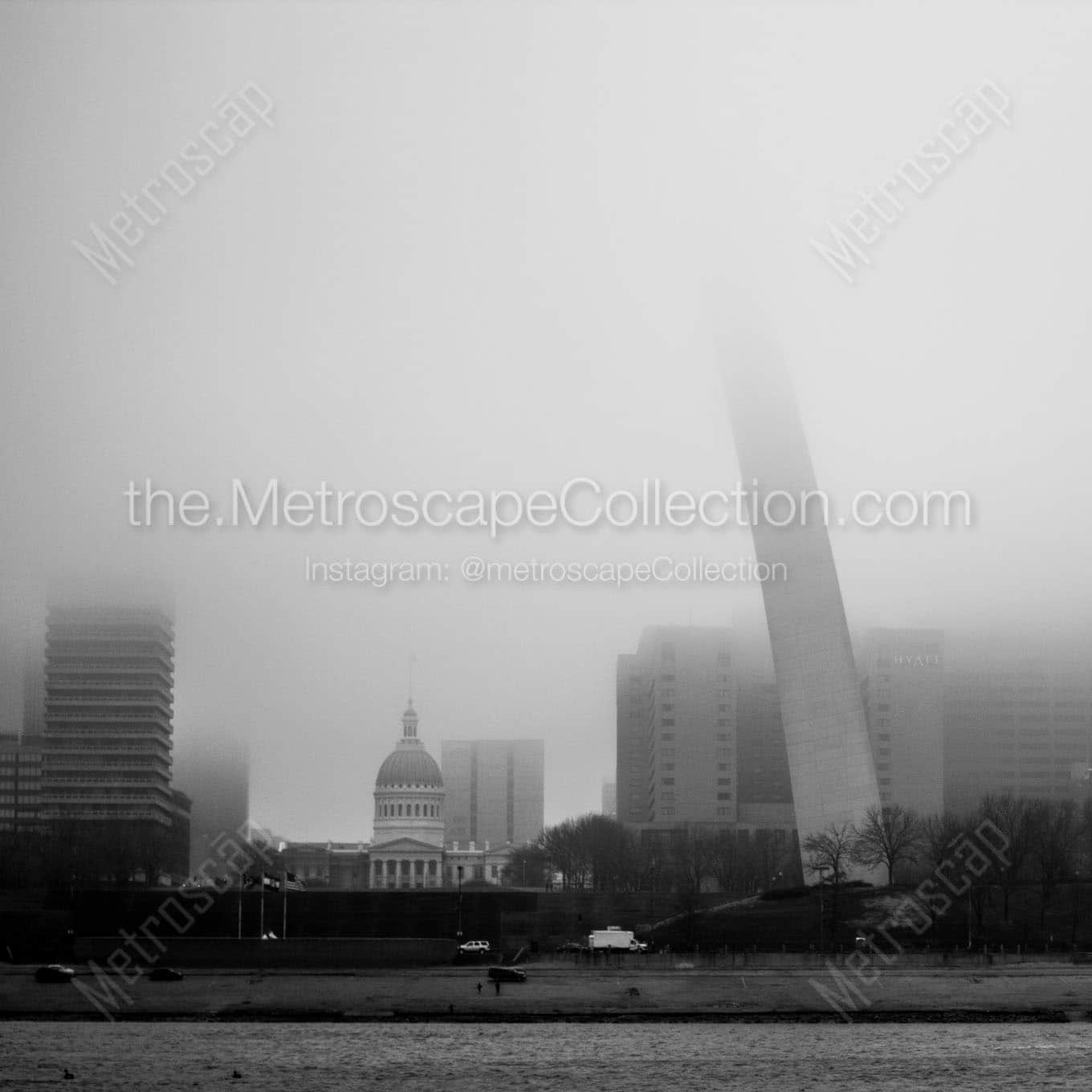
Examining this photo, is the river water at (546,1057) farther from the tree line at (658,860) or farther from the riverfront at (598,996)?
the tree line at (658,860)

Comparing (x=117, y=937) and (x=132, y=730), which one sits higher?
(x=132, y=730)

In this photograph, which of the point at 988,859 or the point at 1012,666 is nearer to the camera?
the point at 988,859

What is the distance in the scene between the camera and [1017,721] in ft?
560

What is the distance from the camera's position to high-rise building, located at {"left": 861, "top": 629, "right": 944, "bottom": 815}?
159m

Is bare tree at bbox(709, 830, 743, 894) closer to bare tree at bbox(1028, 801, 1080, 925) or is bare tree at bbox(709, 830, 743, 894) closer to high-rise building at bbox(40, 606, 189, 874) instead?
bare tree at bbox(1028, 801, 1080, 925)

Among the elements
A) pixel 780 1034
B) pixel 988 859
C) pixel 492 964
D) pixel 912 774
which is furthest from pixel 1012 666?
pixel 780 1034

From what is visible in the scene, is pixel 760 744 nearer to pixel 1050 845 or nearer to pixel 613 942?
pixel 1050 845

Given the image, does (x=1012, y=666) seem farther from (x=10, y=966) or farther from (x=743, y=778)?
(x=10, y=966)

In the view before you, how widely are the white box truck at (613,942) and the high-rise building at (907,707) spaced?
87957 millimetres

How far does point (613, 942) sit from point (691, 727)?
9834cm

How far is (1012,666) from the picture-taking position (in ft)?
567

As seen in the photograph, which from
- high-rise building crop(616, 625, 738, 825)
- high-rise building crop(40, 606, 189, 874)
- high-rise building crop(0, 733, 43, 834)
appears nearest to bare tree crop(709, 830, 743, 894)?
high-rise building crop(616, 625, 738, 825)

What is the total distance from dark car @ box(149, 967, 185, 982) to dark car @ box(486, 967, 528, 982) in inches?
362

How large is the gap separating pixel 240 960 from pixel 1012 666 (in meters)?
116
